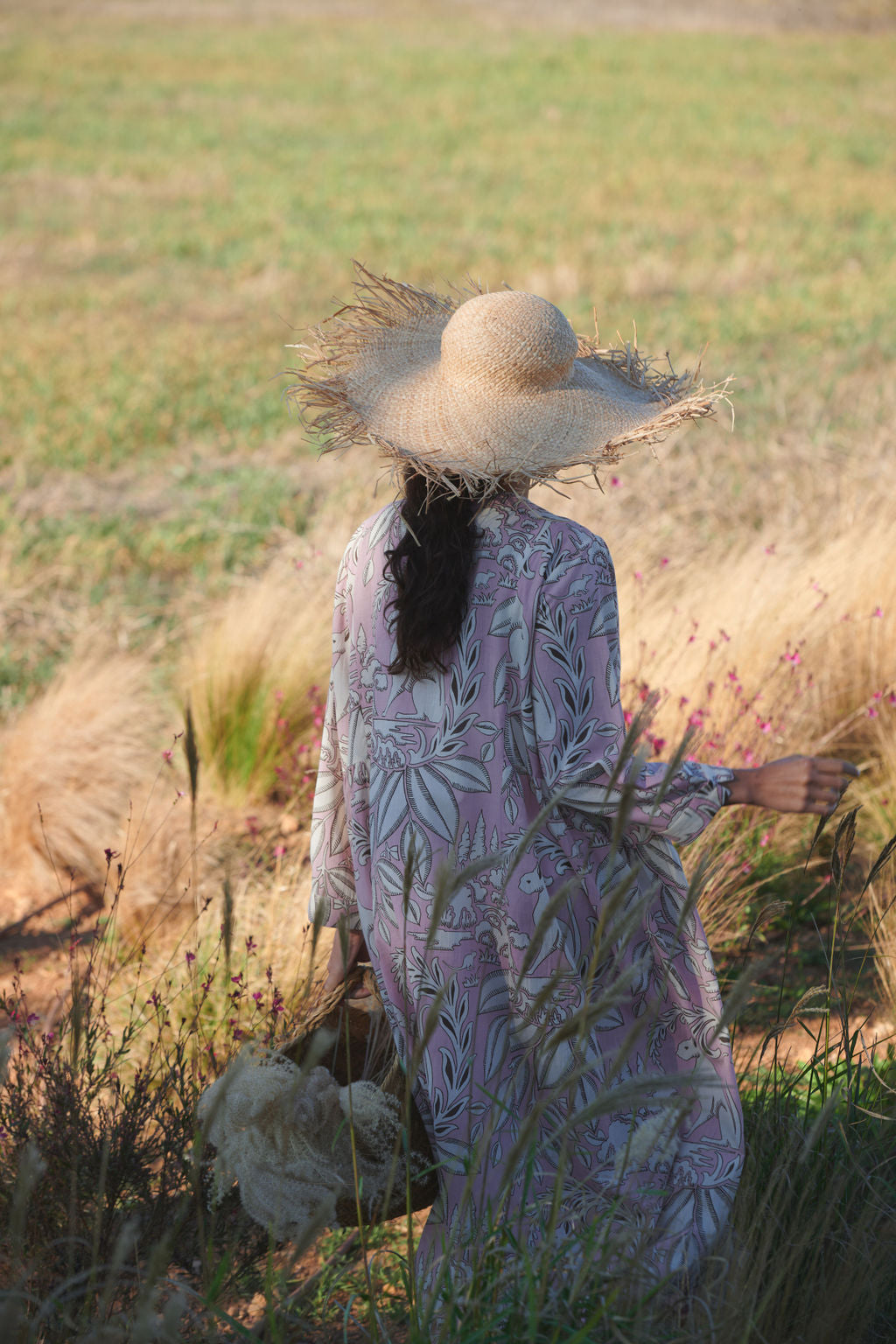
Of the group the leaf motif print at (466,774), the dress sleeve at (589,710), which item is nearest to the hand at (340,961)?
the leaf motif print at (466,774)

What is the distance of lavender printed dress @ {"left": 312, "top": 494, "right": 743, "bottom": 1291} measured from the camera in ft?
5.87

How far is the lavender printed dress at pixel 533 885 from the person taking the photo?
179 centimetres

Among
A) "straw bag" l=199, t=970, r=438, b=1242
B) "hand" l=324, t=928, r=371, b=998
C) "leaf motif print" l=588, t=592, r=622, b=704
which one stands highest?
"leaf motif print" l=588, t=592, r=622, b=704

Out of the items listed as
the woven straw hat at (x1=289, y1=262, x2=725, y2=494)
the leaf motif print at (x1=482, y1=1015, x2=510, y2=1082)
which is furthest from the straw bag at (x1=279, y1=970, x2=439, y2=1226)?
the woven straw hat at (x1=289, y1=262, x2=725, y2=494)

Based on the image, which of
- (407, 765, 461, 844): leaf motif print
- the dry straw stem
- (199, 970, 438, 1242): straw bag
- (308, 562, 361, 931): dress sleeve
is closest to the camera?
(199, 970, 438, 1242): straw bag

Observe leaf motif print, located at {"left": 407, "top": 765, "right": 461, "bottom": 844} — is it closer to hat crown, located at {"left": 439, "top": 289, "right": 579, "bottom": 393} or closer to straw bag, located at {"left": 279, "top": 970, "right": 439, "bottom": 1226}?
straw bag, located at {"left": 279, "top": 970, "right": 439, "bottom": 1226}

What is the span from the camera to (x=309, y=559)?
4719 mm

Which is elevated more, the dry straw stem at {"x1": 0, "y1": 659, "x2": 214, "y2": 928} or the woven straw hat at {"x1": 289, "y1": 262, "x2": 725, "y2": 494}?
→ the woven straw hat at {"x1": 289, "y1": 262, "x2": 725, "y2": 494}

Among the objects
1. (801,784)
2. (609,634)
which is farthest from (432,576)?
(801,784)

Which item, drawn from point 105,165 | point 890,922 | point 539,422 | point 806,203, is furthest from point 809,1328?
point 105,165

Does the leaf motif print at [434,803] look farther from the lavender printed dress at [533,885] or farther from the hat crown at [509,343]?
the hat crown at [509,343]

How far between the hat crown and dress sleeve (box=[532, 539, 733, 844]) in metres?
0.33

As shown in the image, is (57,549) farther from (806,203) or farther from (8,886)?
(806,203)

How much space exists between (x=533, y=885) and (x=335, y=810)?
488mm
